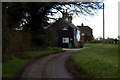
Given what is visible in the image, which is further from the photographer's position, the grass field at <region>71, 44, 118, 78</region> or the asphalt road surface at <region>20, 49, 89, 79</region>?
the asphalt road surface at <region>20, 49, 89, 79</region>

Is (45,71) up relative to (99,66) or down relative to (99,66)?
down

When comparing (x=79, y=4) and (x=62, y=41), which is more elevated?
(x=79, y=4)

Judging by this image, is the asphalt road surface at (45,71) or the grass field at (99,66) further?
the asphalt road surface at (45,71)

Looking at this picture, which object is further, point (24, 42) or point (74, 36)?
point (74, 36)

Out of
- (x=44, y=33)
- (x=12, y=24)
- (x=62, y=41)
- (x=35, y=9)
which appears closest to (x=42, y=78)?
(x=12, y=24)

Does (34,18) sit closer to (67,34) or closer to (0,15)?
(0,15)

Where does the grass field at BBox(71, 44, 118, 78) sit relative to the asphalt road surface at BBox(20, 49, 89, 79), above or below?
above

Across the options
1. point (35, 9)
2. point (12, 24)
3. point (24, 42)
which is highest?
point (35, 9)

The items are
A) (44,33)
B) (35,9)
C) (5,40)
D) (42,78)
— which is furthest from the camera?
(44,33)

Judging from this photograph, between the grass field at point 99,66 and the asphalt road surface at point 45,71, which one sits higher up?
the grass field at point 99,66

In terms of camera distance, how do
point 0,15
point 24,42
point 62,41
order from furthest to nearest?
point 62,41 → point 24,42 → point 0,15

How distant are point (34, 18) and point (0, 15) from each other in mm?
8511

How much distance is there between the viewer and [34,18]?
18.4 m

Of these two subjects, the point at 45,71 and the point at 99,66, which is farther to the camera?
the point at 45,71
